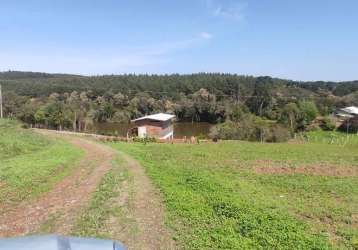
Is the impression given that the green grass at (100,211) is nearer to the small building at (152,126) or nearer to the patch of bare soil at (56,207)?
the patch of bare soil at (56,207)

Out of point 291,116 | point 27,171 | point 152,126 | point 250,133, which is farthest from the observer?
point 291,116

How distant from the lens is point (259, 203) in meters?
10.1

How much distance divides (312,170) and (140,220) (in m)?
10.1

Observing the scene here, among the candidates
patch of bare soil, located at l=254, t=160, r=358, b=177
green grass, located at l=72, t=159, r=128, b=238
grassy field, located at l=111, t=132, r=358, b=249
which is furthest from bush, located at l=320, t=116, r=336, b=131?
green grass, located at l=72, t=159, r=128, b=238

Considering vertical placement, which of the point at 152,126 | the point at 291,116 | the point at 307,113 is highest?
the point at 307,113

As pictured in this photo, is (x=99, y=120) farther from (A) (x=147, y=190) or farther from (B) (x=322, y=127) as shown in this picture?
(A) (x=147, y=190)

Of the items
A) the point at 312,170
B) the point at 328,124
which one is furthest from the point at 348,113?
the point at 312,170

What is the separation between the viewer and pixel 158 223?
8.70m

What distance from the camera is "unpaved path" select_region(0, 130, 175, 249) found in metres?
7.93

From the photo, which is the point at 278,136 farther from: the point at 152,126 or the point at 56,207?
the point at 56,207

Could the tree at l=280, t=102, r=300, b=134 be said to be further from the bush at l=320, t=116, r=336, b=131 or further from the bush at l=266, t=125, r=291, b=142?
the bush at l=266, t=125, r=291, b=142

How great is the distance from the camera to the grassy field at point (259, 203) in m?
7.64

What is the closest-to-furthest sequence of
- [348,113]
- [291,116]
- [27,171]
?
[27,171]
[291,116]
[348,113]

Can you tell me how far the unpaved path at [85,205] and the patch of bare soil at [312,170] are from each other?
557cm
